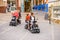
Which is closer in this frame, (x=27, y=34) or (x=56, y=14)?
(x=27, y=34)

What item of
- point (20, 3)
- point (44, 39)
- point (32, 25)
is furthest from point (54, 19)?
point (20, 3)

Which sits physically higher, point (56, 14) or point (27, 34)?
point (56, 14)

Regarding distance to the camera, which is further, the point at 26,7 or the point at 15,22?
the point at 26,7

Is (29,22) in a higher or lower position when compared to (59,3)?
lower

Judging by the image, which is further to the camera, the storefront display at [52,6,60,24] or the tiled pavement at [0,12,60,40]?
the storefront display at [52,6,60,24]

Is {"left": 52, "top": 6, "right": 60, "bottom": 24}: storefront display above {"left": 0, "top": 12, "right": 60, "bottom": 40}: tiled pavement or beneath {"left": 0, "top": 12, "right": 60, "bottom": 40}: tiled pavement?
above

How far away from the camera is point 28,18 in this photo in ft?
42.9

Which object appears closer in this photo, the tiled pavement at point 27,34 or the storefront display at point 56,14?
the tiled pavement at point 27,34

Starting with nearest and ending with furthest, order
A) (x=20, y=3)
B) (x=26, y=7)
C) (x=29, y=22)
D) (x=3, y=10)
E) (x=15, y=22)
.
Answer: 1. (x=29, y=22)
2. (x=15, y=22)
3. (x=3, y=10)
4. (x=20, y=3)
5. (x=26, y=7)

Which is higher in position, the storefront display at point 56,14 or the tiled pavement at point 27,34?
the storefront display at point 56,14

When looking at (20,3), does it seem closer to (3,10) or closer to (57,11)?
(3,10)

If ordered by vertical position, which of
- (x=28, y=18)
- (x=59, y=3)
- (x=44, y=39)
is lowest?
(x=44, y=39)

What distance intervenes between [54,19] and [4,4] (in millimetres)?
19323

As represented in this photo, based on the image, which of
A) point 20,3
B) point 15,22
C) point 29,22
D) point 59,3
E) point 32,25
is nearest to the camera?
point 32,25
